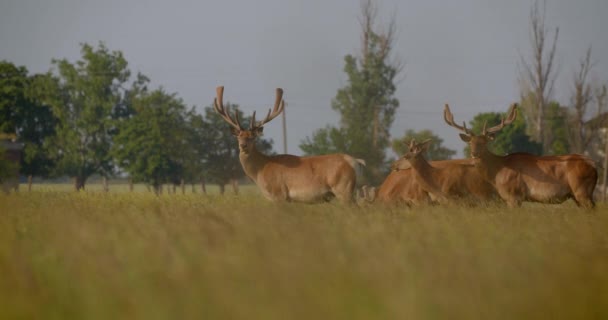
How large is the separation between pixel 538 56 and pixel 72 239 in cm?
4382

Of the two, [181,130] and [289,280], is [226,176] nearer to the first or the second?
[181,130]

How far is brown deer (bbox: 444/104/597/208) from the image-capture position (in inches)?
503

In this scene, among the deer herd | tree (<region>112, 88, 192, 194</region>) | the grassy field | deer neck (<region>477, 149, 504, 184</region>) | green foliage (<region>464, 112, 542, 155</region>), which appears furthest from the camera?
green foliage (<region>464, 112, 542, 155</region>)

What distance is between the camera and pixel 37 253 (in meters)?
6.46

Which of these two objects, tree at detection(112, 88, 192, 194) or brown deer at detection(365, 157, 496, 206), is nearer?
brown deer at detection(365, 157, 496, 206)

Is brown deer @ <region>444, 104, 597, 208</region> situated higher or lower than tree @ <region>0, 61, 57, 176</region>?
lower

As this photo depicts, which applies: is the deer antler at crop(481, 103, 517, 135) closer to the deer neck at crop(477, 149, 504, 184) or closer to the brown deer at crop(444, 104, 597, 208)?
the brown deer at crop(444, 104, 597, 208)

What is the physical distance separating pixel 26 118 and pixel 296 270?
50.1 meters

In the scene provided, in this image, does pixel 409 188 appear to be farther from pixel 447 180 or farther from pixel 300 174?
pixel 300 174

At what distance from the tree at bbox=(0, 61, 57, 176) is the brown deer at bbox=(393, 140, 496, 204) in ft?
Answer: 129

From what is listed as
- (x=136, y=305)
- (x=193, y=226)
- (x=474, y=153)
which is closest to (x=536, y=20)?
(x=474, y=153)

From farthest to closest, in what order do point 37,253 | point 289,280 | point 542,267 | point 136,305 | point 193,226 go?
point 193,226, point 37,253, point 542,267, point 289,280, point 136,305

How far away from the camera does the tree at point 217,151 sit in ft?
155

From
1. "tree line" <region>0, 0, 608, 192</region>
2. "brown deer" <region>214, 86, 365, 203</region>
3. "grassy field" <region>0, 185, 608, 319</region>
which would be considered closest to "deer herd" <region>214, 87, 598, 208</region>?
"brown deer" <region>214, 86, 365, 203</region>
